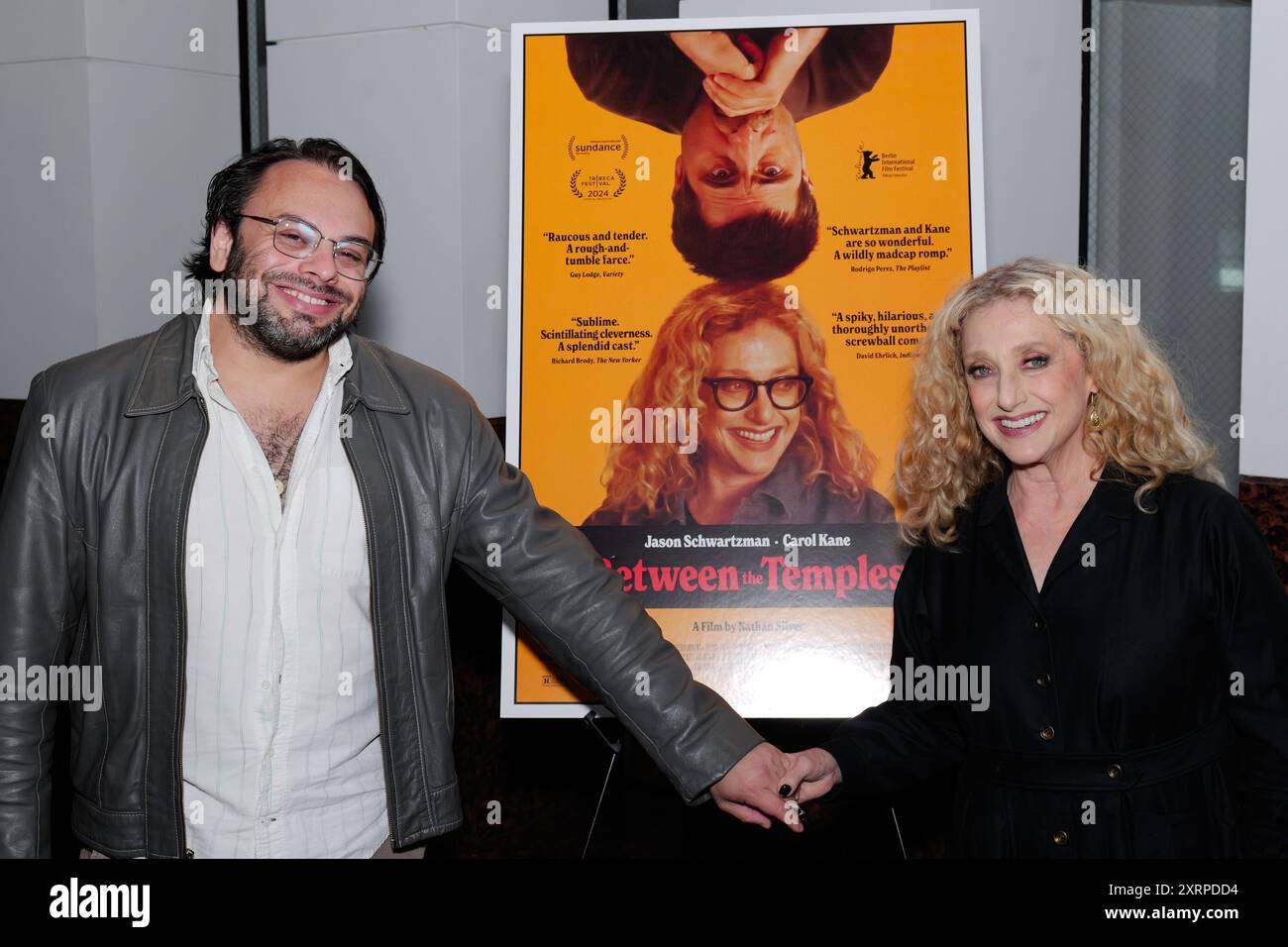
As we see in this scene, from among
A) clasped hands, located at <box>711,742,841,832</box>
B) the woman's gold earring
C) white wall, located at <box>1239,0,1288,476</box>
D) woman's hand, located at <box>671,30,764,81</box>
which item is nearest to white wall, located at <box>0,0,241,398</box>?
woman's hand, located at <box>671,30,764,81</box>

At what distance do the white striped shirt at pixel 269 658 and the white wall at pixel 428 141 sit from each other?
147 cm

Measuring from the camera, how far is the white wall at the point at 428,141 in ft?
11.3

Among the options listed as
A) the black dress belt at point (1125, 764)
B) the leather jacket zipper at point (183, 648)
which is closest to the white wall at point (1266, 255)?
the black dress belt at point (1125, 764)

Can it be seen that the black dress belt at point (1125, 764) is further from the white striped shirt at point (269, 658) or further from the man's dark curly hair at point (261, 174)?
the man's dark curly hair at point (261, 174)

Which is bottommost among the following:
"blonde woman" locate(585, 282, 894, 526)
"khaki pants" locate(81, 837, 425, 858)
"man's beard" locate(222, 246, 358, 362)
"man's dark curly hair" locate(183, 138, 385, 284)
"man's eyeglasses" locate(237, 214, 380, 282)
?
"khaki pants" locate(81, 837, 425, 858)

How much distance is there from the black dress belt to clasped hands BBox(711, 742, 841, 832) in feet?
1.19

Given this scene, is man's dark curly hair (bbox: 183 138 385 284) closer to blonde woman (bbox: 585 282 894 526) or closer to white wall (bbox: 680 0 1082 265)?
blonde woman (bbox: 585 282 894 526)

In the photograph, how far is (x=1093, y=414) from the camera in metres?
2.04

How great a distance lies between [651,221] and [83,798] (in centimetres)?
165

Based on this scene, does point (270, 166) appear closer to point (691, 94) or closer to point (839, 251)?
point (691, 94)

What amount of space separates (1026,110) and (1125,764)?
2309 millimetres

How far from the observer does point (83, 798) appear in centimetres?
205

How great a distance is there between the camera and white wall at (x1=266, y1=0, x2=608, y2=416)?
3.44 metres
